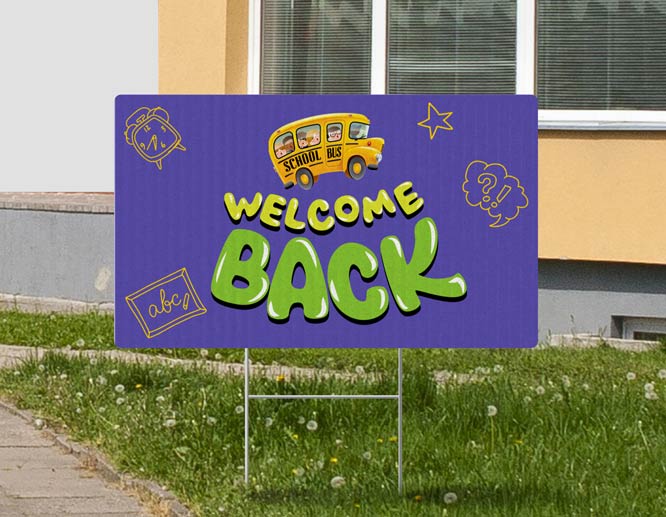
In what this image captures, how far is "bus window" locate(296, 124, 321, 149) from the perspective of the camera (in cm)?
648

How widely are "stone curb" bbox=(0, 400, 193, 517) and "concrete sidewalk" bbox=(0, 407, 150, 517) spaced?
36 millimetres

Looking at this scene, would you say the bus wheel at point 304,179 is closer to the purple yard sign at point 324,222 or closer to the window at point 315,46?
the purple yard sign at point 324,222

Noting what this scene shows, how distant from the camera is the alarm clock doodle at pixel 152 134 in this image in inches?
257

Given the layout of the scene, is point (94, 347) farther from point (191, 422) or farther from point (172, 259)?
point (172, 259)

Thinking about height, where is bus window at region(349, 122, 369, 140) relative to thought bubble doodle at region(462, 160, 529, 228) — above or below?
above

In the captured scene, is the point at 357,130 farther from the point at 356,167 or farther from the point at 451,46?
the point at 451,46

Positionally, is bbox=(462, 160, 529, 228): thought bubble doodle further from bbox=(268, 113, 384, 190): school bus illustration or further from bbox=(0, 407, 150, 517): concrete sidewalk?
bbox=(0, 407, 150, 517): concrete sidewalk

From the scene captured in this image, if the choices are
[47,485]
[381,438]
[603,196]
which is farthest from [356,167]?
[603,196]

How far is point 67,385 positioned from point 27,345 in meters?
2.56

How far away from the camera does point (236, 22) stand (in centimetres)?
1353

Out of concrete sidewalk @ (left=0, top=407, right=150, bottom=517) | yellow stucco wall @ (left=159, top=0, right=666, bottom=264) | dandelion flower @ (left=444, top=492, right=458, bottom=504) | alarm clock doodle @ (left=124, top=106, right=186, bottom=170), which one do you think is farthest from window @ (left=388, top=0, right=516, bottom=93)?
dandelion flower @ (left=444, top=492, right=458, bottom=504)

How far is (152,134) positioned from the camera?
6.52 meters

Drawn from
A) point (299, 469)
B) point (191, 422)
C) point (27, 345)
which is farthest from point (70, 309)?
point (299, 469)

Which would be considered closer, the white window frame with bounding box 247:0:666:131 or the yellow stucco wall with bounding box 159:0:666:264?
the yellow stucco wall with bounding box 159:0:666:264
